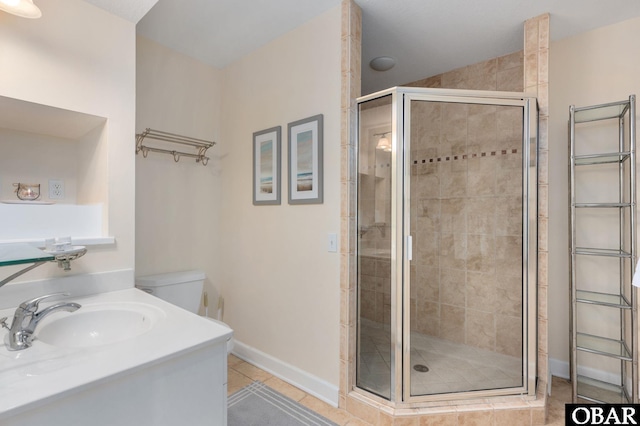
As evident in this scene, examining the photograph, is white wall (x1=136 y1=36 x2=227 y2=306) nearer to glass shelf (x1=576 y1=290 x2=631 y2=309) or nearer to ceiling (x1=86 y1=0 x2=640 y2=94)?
ceiling (x1=86 y1=0 x2=640 y2=94)

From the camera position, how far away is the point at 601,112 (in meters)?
2.01

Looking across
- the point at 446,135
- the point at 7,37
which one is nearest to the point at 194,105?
the point at 7,37

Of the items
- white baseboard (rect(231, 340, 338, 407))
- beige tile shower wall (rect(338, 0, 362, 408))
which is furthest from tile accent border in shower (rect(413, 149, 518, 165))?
white baseboard (rect(231, 340, 338, 407))

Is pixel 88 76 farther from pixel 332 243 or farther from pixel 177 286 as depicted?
pixel 332 243

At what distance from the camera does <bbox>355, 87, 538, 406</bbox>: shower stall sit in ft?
5.69

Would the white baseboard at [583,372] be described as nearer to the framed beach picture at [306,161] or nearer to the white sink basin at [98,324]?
the framed beach picture at [306,161]

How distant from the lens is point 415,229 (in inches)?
73.2

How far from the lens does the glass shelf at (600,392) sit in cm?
190

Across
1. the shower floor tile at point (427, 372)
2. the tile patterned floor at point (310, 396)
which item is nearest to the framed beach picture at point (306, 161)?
the shower floor tile at point (427, 372)

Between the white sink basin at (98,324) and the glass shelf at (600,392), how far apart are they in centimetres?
261

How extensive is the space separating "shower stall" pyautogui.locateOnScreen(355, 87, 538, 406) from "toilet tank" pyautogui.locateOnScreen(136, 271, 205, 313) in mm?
1303

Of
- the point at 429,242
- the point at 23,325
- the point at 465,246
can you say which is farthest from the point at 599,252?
the point at 23,325

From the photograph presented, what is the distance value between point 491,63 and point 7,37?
3063 mm

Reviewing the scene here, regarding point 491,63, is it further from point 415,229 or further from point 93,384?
point 93,384
